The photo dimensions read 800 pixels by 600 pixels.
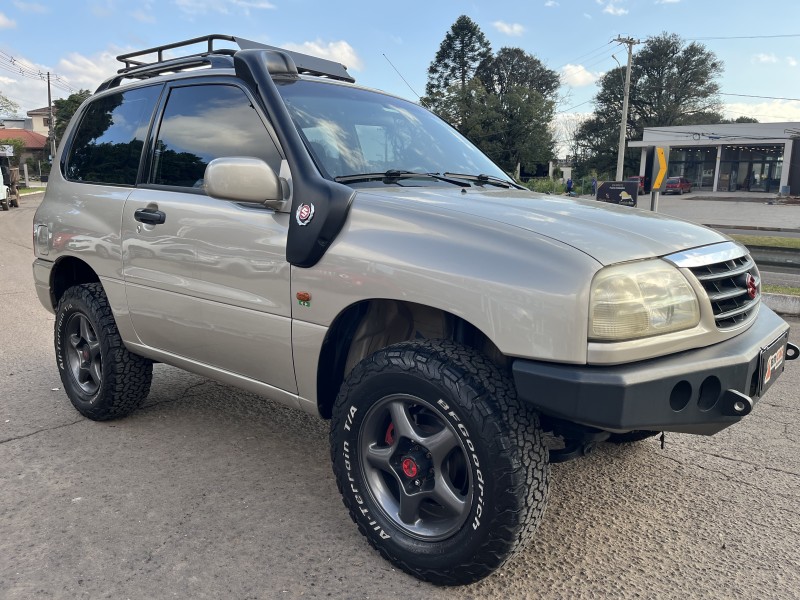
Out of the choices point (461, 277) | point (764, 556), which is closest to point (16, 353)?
point (461, 277)

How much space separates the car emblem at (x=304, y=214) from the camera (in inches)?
103

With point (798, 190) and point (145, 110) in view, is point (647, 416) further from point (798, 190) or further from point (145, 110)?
point (798, 190)

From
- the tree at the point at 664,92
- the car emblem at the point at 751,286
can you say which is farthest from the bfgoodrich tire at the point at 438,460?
the tree at the point at 664,92

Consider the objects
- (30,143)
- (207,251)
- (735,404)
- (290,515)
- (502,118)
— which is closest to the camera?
(735,404)

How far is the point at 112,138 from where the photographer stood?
3889 millimetres

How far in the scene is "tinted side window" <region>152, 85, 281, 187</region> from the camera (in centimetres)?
301

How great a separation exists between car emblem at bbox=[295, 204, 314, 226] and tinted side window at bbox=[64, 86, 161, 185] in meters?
1.45

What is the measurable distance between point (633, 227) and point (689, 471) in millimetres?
1596

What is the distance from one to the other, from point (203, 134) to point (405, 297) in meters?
1.57

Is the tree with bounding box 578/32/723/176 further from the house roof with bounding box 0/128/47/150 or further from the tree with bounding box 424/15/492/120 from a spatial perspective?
the house roof with bounding box 0/128/47/150

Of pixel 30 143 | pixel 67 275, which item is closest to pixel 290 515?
pixel 67 275

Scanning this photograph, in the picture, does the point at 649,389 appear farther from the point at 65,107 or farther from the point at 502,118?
the point at 65,107

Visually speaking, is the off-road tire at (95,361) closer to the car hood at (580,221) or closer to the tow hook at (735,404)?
the car hood at (580,221)

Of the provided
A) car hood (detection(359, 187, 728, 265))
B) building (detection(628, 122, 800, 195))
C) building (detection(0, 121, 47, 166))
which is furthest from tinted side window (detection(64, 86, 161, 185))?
building (detection(0, 121, 47, 166))
